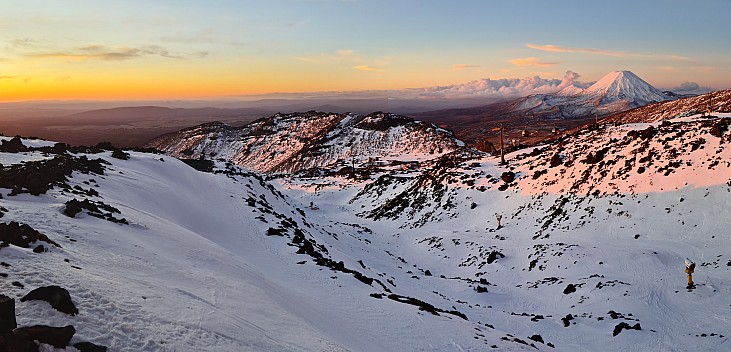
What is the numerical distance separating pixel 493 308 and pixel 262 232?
1342 cm

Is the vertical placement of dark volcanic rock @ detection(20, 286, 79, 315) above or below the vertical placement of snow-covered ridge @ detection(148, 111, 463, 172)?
above

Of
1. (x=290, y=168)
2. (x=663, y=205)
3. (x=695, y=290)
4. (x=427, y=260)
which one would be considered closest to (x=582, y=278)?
(x=695, y=290)

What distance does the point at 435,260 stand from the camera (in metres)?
31.2

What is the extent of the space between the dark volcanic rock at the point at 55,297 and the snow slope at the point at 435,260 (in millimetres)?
183

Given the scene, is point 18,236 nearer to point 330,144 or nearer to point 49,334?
point 49,334

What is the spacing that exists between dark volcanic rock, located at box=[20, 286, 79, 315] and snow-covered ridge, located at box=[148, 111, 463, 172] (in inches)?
4380

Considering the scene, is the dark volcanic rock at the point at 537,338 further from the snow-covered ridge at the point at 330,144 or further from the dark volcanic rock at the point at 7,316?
the snow-covered ridge at the point at 330,144

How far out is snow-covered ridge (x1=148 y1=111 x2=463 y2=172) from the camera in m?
137

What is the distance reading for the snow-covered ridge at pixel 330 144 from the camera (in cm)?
13662

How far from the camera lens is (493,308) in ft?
A: 67.3

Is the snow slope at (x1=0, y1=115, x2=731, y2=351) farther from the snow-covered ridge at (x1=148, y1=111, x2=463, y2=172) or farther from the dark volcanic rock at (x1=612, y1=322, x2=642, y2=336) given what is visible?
the snow-covered ridge at (x1=148, y1=111, x2=463, y2=172)

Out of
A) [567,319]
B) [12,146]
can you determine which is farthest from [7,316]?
[12,146]

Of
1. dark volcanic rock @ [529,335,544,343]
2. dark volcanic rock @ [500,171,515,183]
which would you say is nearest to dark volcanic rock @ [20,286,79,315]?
dark volcanic rock @ [529,335,544,343]

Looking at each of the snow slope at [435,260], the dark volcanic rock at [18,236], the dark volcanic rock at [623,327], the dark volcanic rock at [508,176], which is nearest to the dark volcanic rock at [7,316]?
the snow slope at [435,260]
